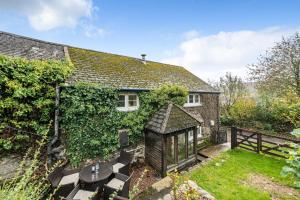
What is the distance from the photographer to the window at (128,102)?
957cm

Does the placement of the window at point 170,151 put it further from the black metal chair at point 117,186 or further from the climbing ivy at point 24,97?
the climbing ivy at point 24,97

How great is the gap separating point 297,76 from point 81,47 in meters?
22.0

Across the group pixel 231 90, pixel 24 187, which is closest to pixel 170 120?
pixel 24 187

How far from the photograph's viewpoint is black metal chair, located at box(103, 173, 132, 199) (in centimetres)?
570

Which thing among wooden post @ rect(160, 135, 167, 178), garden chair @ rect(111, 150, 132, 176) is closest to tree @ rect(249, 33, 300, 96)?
wooden post @ rect(160, 135, 167, 178)

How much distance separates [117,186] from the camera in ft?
20.1

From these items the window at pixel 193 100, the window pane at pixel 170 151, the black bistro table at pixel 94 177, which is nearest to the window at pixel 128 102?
the window pane at pixel 170 151

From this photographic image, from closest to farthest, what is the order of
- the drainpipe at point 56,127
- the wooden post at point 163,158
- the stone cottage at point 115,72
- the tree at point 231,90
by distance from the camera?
the drainpipe at point 56,127 → the wooden post at point 163,158 → the stone cottage at point 115,72 → the tree at point 231,90

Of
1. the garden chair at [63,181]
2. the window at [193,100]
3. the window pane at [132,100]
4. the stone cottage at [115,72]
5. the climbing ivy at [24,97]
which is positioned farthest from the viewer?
the window at [193,100]

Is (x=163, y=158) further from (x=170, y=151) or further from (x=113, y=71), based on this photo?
(x=113, y=71)

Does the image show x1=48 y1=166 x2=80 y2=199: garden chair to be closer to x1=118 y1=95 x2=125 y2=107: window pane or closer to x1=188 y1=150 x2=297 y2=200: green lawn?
x1=118 y1=95 x2=125 y2=107: window pane

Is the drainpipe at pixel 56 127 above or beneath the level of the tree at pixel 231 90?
beneath

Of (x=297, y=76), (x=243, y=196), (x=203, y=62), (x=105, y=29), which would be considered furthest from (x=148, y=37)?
(x=203, y=62)

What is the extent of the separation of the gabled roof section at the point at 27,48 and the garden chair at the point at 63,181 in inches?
279
